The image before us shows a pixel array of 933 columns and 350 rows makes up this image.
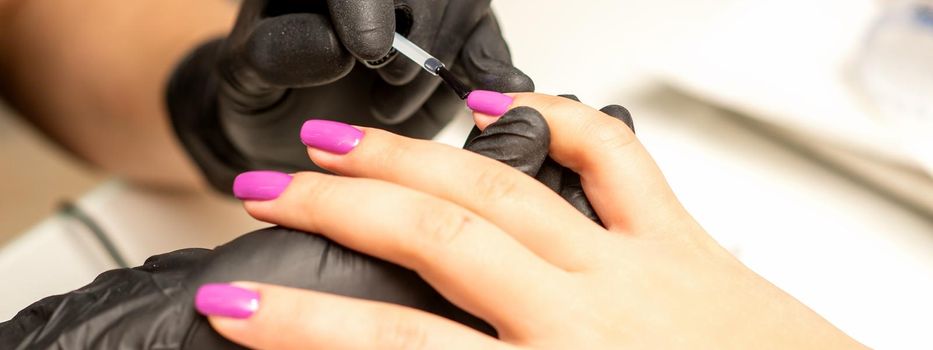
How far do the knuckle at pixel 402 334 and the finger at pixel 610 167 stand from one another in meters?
0.14

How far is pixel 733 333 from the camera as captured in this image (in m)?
Result: 0.45

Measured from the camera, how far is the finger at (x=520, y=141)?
1.57 feet

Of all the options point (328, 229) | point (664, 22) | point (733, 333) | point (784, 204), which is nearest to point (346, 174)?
point (328, 229)

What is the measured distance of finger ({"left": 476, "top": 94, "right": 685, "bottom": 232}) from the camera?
1.54 ft

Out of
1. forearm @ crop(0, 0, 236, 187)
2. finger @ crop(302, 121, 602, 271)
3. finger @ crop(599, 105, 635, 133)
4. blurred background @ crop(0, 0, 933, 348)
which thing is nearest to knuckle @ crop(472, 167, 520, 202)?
finger @ crop(302, 121, 602, 271)

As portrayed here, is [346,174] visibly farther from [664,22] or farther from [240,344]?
[664,22]

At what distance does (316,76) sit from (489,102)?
0.17 metres

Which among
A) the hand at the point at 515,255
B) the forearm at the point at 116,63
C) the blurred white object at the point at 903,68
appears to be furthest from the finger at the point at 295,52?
the blurred white object at the point at 903,68

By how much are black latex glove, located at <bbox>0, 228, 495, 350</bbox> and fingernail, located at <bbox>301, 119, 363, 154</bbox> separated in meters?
0.07

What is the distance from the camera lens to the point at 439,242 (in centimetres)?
42

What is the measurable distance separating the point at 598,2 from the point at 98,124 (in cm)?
69

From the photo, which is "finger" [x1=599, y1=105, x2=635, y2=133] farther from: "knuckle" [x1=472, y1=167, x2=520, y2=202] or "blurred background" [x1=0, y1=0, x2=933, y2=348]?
"blurred background" [x1=0, y1=0, x2=933, y2=348]

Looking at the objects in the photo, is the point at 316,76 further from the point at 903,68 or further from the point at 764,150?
the point at 903,68

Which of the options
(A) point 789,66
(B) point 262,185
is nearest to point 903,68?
(A) point 789,66
